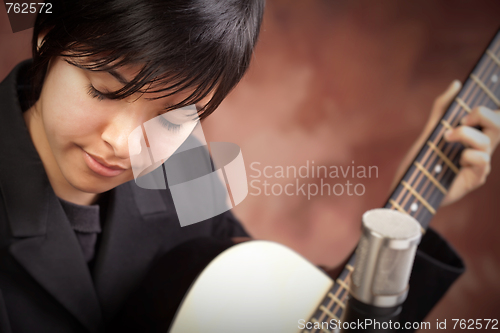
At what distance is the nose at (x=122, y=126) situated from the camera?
0.24 meters

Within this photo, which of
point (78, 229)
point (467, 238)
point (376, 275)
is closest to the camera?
point (376, 275)

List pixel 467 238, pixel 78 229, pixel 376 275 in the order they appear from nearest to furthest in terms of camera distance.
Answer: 1. pixel 376 275
2. pixel 78 229
3. pixel 467 238

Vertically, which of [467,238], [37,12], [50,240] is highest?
[37,12]

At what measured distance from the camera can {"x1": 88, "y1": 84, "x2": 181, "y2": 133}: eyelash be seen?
235 millimetres

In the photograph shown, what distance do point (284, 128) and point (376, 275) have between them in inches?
9.4

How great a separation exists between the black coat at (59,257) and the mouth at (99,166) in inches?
2.1

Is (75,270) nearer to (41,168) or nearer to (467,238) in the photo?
(41,168)

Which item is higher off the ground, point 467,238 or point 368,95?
point 368,95

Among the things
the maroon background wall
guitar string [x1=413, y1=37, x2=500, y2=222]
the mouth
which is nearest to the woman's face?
the mouth

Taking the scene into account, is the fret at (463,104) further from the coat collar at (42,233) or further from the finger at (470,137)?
the coat collar at (42,233)

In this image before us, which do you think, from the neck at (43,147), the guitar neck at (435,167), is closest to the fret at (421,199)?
the guitar neck at (435,167)

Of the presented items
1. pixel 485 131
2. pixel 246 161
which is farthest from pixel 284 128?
pixel 485 131

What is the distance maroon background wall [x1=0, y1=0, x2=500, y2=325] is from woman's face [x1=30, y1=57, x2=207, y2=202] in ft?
0.38

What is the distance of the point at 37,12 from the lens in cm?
27
